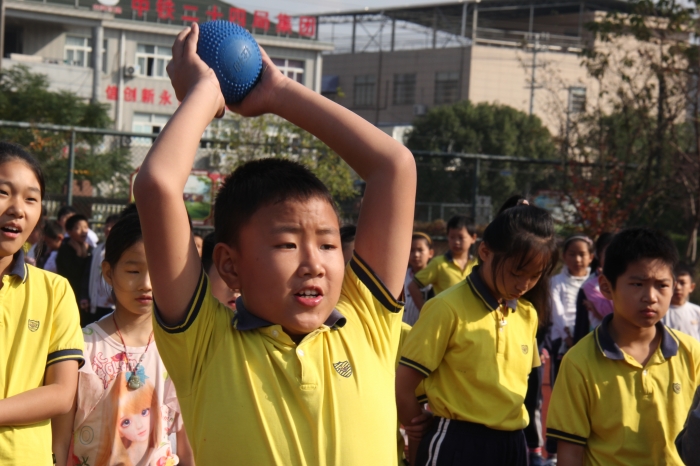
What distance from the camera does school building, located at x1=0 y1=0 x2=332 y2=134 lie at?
37.2 meters

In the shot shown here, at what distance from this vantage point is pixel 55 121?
27438 mm

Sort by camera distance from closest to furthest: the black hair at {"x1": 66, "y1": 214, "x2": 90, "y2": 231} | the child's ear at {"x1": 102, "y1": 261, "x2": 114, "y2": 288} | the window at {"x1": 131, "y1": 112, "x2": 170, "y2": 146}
A: 1. the child's ear at {"x1": 102, "y1": 261, "x2": 114, "y2": 288}
2. the black hair at {"x1": 66, "y1": 214, "x2": 90, "y2": 231}
3. the window at {"x1": 131, "y1": 112, "x2": 170, "y2": 146}

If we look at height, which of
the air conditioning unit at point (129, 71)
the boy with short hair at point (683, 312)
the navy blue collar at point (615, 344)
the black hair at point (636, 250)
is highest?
the air conditioning unit at point (129, 71)

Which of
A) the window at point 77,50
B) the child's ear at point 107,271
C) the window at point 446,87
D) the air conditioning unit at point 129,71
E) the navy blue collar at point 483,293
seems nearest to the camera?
the child's ear at point 107,271

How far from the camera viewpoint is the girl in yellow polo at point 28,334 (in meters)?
2.84

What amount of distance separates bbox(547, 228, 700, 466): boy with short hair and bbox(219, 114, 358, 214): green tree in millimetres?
6386

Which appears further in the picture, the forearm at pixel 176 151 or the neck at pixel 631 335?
the neck at pixel 631 335

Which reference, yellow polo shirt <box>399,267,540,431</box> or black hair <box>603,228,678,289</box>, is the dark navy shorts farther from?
black hair <box>603,228,678,289</box>

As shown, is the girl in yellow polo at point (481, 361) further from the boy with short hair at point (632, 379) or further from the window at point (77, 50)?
the window at point (77, 50)

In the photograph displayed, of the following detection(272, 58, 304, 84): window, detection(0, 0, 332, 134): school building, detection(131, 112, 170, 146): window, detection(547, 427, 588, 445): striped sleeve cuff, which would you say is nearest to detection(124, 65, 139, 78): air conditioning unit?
detection(0, 0, 332, 134): school building

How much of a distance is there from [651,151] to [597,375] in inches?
404

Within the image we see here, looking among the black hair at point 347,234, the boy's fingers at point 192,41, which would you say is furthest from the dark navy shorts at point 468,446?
the boy's fingers at point 192,41

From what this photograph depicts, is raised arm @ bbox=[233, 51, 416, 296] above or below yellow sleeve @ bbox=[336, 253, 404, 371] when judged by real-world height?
above

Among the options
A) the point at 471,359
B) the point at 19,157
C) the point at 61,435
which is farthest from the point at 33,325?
the point at 471,359
